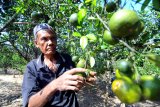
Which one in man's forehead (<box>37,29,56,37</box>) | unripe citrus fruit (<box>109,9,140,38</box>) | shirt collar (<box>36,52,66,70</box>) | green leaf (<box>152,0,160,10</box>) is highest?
man's forehead (<box>37,29,56,37</box>)

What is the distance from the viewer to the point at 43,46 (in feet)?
9.42

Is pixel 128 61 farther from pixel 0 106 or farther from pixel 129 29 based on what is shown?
pixel 0 106

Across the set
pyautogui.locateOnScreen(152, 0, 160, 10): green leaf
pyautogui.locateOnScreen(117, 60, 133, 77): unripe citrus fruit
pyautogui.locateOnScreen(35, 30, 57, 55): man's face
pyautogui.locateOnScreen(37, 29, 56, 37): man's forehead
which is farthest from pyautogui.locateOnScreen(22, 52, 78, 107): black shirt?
pyautogui.locateOnScreen(152, 0, 160, 10): green leaf

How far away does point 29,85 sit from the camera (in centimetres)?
259

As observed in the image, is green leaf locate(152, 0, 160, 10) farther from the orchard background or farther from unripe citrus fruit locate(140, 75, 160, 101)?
unripe citrus fruit locate(140, 75, 160, 101)

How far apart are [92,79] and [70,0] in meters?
1.74

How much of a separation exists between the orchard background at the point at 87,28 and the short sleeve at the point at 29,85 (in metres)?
0.47

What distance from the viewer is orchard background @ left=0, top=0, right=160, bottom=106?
39.2 inches

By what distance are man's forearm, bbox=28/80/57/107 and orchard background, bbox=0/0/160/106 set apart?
1.14ft

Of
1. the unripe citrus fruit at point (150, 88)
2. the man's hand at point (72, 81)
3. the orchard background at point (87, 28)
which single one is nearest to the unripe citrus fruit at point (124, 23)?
the orchard background at point (87, 28)

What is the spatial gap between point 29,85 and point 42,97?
489 millimetres

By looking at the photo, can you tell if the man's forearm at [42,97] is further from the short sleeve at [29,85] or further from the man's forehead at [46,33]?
the man's forehead at [46,33]

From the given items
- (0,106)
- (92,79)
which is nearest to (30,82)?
(92,79)

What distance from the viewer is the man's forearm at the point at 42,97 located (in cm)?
189
